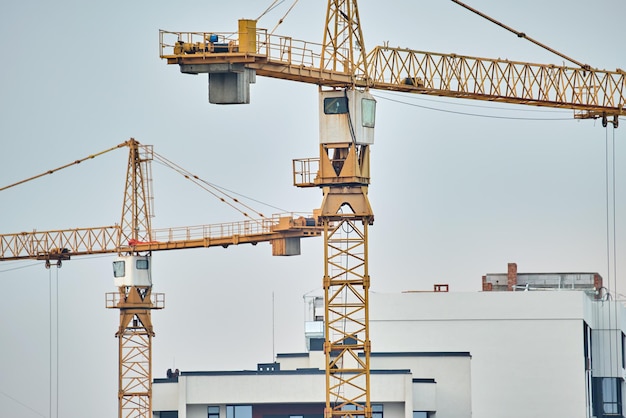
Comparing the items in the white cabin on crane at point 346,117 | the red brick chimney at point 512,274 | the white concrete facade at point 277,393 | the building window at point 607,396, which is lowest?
the building window at point 607,396

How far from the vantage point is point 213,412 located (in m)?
117

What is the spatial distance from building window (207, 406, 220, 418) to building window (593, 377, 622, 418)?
3779 cm

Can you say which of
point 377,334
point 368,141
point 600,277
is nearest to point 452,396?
point 377,334

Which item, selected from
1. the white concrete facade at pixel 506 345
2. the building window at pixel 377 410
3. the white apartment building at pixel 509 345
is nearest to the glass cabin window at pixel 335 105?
the building window at pixel 377 410

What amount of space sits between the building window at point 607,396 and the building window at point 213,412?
1488 inches

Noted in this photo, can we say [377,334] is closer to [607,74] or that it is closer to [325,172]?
[607,74]

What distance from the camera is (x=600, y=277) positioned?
154875 mm

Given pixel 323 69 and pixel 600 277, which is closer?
pixel 323 69

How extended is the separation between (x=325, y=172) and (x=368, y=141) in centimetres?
316

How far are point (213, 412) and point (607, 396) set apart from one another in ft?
131

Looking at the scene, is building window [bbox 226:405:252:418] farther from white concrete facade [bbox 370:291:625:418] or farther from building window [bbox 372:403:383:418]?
white concrete facade [bbox 370:291:625:418]

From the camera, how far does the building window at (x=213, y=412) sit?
382 feet

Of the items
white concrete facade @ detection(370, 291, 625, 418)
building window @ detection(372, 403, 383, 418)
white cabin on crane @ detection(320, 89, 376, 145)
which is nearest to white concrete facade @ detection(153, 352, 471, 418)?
building window @ detection(372, 403, 383, 418)

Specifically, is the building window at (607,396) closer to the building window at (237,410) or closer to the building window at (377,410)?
the building window at (377,410)
